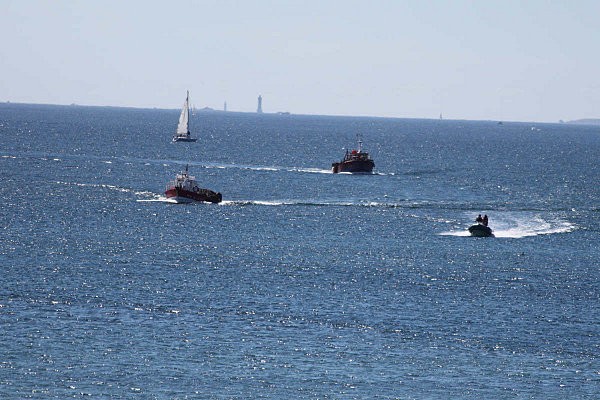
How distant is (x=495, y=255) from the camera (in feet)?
396

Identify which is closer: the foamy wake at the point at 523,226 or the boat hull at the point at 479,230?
the boat hull at the point at 479,230

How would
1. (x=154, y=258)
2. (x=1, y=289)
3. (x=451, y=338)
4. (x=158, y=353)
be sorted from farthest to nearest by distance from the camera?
1. (x=154, y=258)
2. (x=1, y=289)
3. (x=451, y=338)
4. (x=158, y=353)

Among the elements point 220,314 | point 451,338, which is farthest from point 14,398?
point 451,338

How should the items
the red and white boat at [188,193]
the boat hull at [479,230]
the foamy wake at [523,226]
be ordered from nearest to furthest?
1. the boat hull at [479,230]
2. the foamy wake at [523,226]
3. the red and white boat at [188,193]

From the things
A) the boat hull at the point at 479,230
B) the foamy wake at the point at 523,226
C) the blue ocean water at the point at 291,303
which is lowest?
the blue ocean water at the point at 291,303

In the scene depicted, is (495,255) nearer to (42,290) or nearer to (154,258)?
(154,258)

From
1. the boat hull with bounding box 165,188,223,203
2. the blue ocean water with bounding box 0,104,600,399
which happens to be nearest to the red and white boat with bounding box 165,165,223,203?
the boat hull with bounding box 165,188,223,203

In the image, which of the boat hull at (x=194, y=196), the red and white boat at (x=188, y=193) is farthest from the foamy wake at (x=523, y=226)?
the red and white boat at (x=188, y=193)

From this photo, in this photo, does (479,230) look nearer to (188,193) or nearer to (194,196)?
(194,196)

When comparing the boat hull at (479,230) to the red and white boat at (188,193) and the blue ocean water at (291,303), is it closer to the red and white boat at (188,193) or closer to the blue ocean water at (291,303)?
the blue ocean water at (291,303)

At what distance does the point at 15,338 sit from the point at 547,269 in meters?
56.4

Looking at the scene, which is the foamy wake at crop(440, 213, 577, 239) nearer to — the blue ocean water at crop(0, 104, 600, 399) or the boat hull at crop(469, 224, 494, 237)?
the blue ocean water at crop(0, 104, 600, 399)

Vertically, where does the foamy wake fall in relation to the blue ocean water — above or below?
above

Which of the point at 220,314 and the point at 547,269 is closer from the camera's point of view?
the point at 220,314
